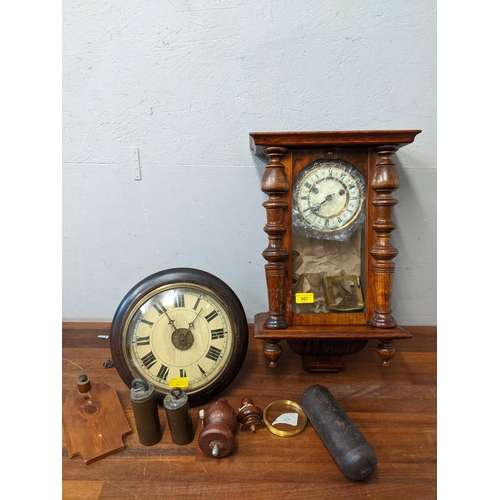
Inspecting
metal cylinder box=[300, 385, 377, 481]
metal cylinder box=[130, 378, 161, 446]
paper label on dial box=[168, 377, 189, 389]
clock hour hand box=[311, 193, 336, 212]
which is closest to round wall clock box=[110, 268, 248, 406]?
paper label on dial box=[168, 377, 189, 389]

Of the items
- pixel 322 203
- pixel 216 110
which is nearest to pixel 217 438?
pixel 322 203

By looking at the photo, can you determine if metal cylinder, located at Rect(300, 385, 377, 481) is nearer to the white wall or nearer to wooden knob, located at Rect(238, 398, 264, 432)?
wooden knob, located at Rect(238, 398, 264, 432)

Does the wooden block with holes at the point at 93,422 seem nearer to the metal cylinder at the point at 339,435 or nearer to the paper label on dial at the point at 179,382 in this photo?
the paper label on dial at the point at 179,382

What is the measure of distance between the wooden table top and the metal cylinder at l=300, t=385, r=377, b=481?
1.4 inches

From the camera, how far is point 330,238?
3.26ft

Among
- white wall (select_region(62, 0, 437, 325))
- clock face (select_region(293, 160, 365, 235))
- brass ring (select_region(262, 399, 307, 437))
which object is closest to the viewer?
brass ring (select_region(262, 399, 307, 437))

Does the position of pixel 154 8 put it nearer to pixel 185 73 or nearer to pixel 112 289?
pixel 185 73

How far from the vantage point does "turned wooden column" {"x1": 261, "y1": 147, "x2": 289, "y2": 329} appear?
92 cm

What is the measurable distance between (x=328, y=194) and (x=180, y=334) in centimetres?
58

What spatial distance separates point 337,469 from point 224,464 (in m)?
0.26

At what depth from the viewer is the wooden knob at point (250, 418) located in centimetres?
86

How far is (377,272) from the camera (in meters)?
0.95

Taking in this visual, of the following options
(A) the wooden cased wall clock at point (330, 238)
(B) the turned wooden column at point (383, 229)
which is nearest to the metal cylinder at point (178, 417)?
(A) the wooden cased wall clock at point (330, 238)

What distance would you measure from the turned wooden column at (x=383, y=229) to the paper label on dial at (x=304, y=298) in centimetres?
19
